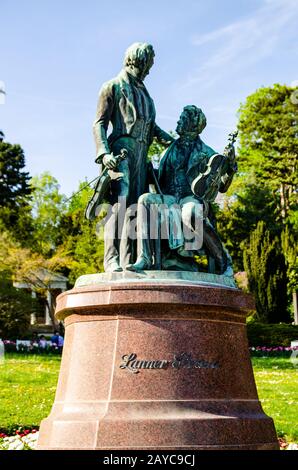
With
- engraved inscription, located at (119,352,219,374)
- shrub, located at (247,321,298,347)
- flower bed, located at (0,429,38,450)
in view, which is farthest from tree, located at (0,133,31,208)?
engraved inscription, located at (119,352,219,374)

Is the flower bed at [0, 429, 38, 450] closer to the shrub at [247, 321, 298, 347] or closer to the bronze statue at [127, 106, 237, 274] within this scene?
the bronze statue at [127, 106, 237, 274]

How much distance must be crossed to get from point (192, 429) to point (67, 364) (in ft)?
5.53

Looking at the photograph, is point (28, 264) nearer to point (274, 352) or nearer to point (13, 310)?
point (13, 310)

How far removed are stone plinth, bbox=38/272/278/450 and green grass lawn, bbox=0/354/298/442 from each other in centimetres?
388

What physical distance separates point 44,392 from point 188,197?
24.0 ft

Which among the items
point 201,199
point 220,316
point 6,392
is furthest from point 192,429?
point 6,392

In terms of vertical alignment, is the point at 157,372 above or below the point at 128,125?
below

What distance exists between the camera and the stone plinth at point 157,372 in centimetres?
699

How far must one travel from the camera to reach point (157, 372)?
7285 millimetres

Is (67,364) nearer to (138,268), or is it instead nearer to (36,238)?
(138,268)

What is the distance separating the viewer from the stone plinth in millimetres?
6992

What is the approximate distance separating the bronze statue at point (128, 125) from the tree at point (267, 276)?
1080 inches

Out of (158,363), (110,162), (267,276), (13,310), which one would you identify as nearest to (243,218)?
(267,276)
